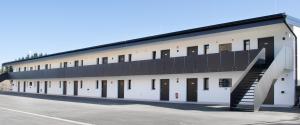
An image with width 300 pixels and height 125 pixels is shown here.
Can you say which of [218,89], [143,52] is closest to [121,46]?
[143,52]

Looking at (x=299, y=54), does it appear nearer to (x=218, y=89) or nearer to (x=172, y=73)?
(x=218, y=89)

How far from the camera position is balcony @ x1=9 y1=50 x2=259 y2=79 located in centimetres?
2644

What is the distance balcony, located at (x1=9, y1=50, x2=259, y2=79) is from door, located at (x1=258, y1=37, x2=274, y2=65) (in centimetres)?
167

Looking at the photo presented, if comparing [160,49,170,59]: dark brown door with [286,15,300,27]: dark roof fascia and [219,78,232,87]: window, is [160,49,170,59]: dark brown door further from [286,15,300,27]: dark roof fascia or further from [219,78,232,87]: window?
[286,15,300,27]: dark roof fascia

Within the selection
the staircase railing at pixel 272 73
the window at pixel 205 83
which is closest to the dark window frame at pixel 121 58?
the window at pixel 205 83

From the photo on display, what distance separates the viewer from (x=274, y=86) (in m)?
26.2

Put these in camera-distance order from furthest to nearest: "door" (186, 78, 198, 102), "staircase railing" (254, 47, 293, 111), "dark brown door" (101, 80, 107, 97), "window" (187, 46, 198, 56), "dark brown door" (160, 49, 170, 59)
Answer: "dark brown door" (101, 80, 107, 97), "dark brown door" (160, 49, 170, 59), "window" (187, 46, 198, 56), "door" (186, 78, 198, 102), "staircase railing" (254, 47, 293, 111)

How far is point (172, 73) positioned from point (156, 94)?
4.54 metres

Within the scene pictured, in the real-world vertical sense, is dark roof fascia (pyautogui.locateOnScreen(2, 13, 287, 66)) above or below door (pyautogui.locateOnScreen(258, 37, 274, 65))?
above

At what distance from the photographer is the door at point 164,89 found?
113 ft

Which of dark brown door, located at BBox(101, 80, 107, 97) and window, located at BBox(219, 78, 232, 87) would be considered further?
dark brown door, located at BBox(101, 80, 107, 97)

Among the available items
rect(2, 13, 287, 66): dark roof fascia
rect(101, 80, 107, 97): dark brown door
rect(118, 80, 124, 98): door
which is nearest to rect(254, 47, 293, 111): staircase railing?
rect(2, 13, 287, 66): dark roof fascia

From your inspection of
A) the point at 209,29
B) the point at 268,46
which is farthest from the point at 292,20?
the point at 209,29

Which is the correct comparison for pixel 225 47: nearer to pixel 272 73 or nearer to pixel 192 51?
pixel 192 51
